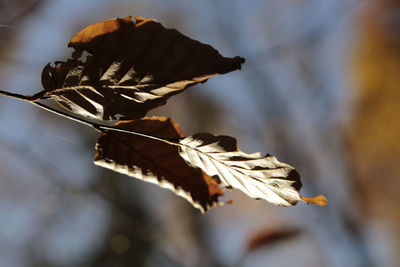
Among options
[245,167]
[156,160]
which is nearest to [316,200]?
[245,167]

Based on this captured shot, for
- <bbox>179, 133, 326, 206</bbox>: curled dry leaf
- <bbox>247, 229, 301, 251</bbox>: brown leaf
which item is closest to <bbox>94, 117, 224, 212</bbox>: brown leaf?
<bbox>179, 133, 326, 206</bbox>: curled dry leaf

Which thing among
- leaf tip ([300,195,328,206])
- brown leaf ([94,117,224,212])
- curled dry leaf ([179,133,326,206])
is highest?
leaf tip ([300,195,328,206])

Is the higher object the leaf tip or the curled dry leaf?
the leaf tip

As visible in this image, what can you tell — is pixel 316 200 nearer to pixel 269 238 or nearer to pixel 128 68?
pixel 128 68

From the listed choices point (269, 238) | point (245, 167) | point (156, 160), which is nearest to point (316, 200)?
point (245, 167)

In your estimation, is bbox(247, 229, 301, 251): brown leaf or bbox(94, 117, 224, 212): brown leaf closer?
bbox(94, 117, 224, 212): brown leaf

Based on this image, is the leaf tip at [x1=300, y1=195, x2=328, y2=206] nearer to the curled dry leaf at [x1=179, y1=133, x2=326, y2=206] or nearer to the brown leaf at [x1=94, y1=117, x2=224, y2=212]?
the curled dry leaf at [x1=179, y1=133, x2=326, y2=206]

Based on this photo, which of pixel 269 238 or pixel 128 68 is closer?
pixel 128 68
